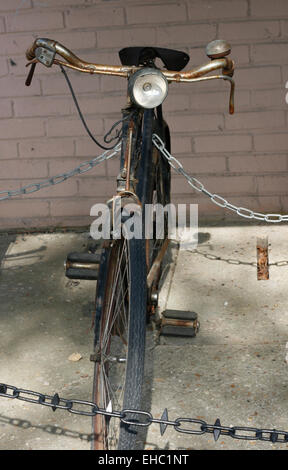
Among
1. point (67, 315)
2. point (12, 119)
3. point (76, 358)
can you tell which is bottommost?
point (76, 358)

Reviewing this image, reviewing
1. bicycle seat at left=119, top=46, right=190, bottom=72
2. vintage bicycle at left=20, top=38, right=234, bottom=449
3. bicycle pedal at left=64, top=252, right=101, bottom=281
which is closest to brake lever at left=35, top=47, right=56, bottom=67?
vintage bicycle at left=20, top=38, right=234, bottom=449

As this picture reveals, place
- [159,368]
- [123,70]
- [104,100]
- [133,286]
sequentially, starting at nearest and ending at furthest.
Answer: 1. [133,286]
2. [123,70]
3. [159,368]
4. [104,100]

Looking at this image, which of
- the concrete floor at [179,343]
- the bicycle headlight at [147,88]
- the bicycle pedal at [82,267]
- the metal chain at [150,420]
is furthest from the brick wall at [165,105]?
the metal chain at [150,420]

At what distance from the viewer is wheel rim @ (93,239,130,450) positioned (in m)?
2.98

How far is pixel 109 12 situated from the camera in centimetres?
525

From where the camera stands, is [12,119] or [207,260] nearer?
[207,260]

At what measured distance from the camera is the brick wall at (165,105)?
522cm

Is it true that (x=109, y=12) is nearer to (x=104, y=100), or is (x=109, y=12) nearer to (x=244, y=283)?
(x=104, y=100)

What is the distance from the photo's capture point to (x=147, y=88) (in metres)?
3.12

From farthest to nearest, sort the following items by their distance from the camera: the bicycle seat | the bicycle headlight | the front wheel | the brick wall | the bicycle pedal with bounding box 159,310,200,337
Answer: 1. the brick wall
2. the bicycle pedal with bounding box 159,310,200,337
3. the bicycle seat
4. the bicycle headlight
5. the front wheel

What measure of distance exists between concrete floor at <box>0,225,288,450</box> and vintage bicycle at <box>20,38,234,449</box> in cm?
25

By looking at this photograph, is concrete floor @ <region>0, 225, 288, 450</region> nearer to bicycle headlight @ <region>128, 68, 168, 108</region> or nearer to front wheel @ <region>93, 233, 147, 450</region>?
front wheel @ <region>93, 233, 147, 450</region>

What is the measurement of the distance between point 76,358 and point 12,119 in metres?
2.39

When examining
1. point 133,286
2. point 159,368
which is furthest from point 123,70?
point 159,368
